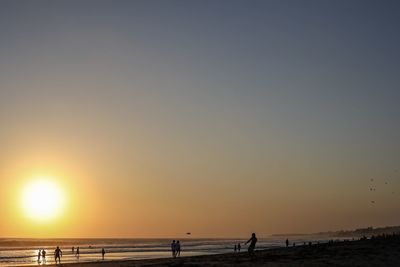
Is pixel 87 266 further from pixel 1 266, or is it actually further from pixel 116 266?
pixel 1 266

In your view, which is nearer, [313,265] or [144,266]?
[313,265]

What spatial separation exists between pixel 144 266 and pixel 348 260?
14887 mm

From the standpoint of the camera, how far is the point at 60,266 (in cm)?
4466

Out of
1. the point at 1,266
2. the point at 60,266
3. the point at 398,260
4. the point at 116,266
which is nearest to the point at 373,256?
the point at 398,260

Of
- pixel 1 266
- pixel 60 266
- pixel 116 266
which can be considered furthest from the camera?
pixel 1 266

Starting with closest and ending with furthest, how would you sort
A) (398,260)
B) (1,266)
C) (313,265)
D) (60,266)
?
(313,265) → (398,260) → (60,266) → (1,266)

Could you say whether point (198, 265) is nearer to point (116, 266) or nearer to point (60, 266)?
point (116, 266)

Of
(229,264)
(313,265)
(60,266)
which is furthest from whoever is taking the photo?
(60,266)

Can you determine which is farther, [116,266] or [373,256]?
[116,266]

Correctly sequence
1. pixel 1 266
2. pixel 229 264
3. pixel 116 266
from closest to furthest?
pixel 229 264 < pixel 116 266 < pixel 1 266

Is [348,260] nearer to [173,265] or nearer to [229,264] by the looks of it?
[229,264]

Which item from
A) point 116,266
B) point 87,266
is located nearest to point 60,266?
point 87,266

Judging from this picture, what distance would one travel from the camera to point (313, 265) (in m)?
32.2

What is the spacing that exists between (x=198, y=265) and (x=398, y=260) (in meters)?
15.1
